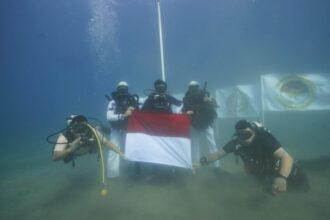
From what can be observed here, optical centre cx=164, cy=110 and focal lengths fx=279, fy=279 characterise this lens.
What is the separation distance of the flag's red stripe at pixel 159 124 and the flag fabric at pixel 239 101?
511cm

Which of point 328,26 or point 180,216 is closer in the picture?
point 180,216

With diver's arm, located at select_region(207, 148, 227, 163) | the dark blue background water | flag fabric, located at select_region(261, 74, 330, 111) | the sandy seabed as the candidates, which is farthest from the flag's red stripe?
the dark blue background water

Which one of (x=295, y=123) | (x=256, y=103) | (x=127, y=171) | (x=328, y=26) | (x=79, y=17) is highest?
(x=79, y=17)

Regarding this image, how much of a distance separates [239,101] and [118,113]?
6047 millimetres

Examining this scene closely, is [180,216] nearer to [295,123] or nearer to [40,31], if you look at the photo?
[295,123]

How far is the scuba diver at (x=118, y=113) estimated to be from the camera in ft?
24.8

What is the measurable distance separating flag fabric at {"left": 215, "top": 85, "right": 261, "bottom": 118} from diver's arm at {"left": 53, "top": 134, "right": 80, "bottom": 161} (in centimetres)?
769

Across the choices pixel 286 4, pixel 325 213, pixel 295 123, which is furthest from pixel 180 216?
pixel 286 4

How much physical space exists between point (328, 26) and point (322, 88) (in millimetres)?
41577

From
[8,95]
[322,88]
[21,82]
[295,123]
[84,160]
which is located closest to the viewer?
[322,88]

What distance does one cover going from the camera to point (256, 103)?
11.2 metres

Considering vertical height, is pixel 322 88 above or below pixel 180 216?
above

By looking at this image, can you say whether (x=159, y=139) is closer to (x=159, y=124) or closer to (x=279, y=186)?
(x=159, y=124)

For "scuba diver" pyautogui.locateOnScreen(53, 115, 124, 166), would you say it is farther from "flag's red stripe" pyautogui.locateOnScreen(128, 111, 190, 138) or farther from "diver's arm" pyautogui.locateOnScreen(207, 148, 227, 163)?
"diver's arm" pyautogui.locateOnScreen(207, 148, 227, 163)
